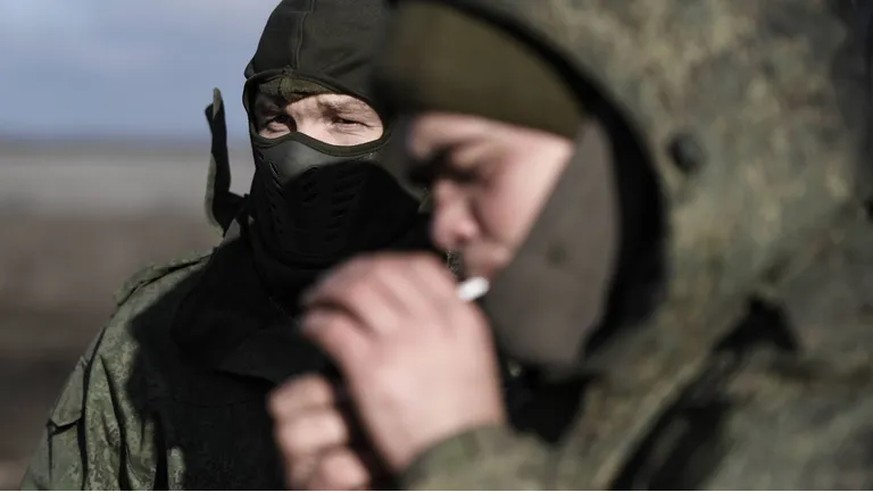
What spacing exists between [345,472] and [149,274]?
98.5 inches

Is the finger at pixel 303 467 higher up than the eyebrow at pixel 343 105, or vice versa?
the finger at pixel 303 467

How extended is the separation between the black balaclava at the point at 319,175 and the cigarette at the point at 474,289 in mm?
1870

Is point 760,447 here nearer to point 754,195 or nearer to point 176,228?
point 754,195

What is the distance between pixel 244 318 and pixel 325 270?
0.92 ft

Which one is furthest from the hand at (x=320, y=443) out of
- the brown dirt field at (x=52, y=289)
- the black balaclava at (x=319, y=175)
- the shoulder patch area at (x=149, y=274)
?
the brown dirt field at (x=52, y=289)

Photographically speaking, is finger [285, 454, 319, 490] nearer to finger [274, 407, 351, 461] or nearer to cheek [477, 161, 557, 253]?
finger [274, 407, 351, 461]

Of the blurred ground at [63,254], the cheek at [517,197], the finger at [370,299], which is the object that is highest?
the cheek at [517,197]

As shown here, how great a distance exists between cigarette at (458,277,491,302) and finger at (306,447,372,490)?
0.27m

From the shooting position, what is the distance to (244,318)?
14.3ft

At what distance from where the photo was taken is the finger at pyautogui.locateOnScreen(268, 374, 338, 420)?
229 cm

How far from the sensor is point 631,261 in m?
2.14

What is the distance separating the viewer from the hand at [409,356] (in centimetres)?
207

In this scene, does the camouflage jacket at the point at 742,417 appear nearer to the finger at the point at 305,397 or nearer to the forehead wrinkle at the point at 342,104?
the finger at the point at 305,397

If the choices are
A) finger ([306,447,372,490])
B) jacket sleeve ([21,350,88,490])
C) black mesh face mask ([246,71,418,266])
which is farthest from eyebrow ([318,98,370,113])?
finger ([306,447,372,490])
